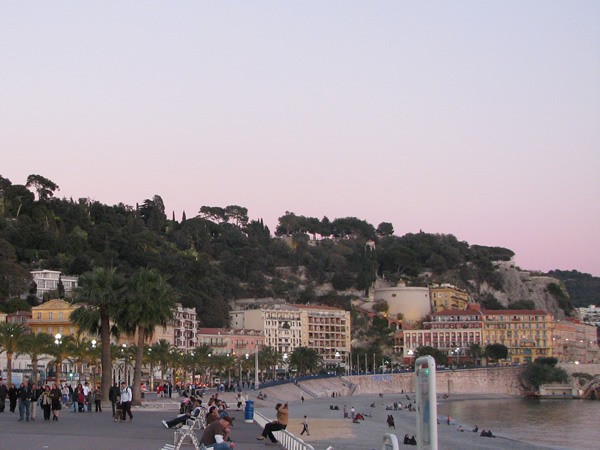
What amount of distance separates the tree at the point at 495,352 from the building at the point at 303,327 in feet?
69.7

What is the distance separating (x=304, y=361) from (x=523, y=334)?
49.3m

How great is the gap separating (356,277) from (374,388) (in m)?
62.7

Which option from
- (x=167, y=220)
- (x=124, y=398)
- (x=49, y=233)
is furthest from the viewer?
(x=167, y=220)

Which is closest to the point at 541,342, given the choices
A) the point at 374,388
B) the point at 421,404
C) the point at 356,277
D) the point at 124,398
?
the point at 356,277

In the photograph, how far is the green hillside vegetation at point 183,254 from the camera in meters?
131

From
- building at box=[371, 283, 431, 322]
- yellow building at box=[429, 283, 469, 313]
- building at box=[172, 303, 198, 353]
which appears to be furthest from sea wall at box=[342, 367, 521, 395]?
yellow building at box=[429, 283, 469, 313]

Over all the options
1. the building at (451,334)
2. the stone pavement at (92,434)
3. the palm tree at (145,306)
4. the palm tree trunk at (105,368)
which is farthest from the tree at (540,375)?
the stone pavement at (92,434)

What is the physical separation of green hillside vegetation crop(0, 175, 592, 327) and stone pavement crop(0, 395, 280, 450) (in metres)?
69.1

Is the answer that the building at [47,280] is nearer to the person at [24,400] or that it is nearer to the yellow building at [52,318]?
the yellow building at [52,318]

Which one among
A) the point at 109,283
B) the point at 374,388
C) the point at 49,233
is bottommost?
the point at 374,388

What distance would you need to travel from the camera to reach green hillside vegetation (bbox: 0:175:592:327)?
13100 cm

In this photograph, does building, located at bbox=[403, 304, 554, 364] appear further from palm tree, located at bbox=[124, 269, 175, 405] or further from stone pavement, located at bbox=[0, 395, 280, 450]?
stone pavement, located at bbox=[0, 395, 280, 450]

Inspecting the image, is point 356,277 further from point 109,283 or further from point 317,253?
point 109,283

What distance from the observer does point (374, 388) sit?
12244cm
